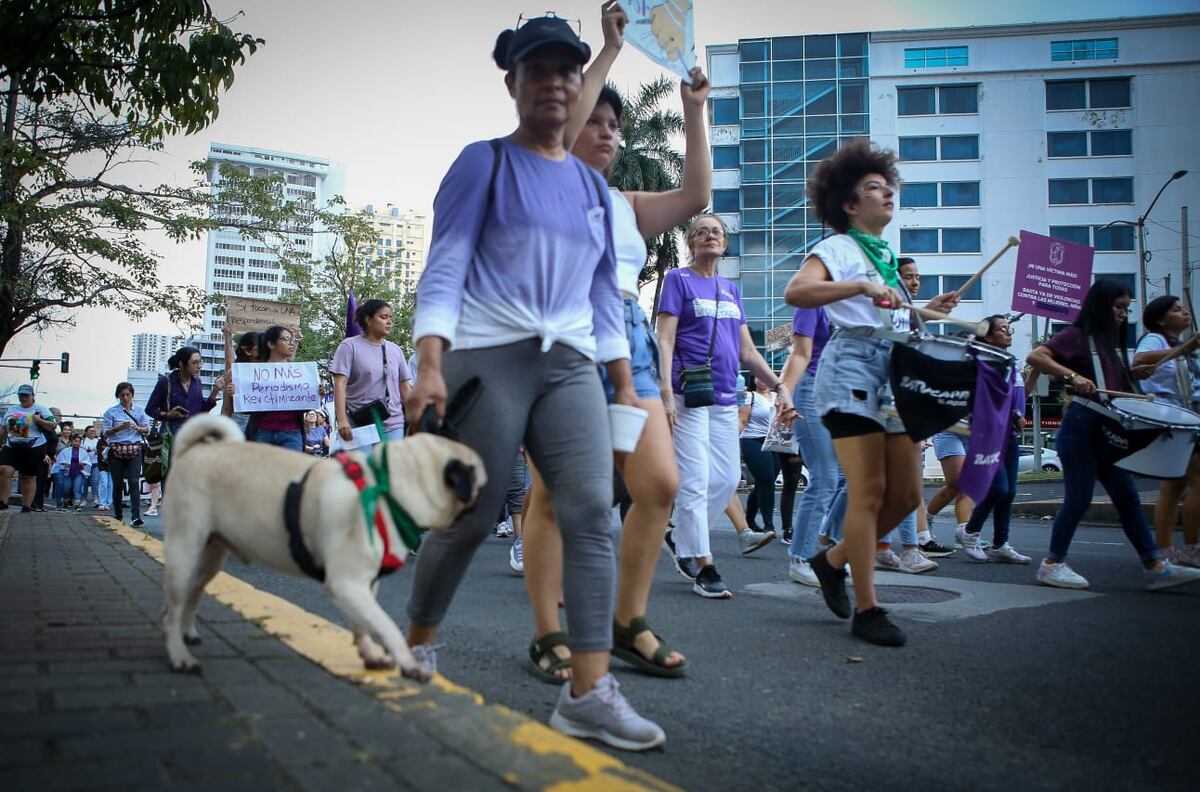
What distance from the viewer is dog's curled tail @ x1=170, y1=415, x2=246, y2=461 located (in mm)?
3193

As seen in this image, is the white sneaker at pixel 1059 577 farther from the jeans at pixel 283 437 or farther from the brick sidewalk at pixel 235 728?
the jeans at pixel 283 437

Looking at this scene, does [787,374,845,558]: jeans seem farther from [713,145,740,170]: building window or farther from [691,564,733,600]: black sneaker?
[713,145,740,170]: building window

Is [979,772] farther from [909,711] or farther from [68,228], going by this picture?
[68,228]

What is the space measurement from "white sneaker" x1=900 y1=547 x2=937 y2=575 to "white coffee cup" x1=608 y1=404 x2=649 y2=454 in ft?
14.9

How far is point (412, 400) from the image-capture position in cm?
268

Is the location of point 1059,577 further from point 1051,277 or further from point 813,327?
point 1051,277

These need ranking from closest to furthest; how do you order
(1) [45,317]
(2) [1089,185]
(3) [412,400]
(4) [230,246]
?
(3) [412,400] < (1) [45,317] < (2) [1089,185] < (4) [230,246]

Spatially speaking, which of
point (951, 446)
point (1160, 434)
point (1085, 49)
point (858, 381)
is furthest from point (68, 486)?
point (1085, 49)

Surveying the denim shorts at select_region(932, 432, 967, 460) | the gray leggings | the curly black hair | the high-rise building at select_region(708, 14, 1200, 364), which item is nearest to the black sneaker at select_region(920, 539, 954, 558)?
the denim shorts at select_region(932, 432, 967, 460)

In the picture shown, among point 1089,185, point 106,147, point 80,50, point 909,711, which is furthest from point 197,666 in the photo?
point 1089,185

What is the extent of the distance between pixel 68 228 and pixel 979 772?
20.0 meters

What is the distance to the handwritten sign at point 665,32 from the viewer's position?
11.4ft

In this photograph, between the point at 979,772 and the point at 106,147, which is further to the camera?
the point at 106,147

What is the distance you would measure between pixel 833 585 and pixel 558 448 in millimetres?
2409
